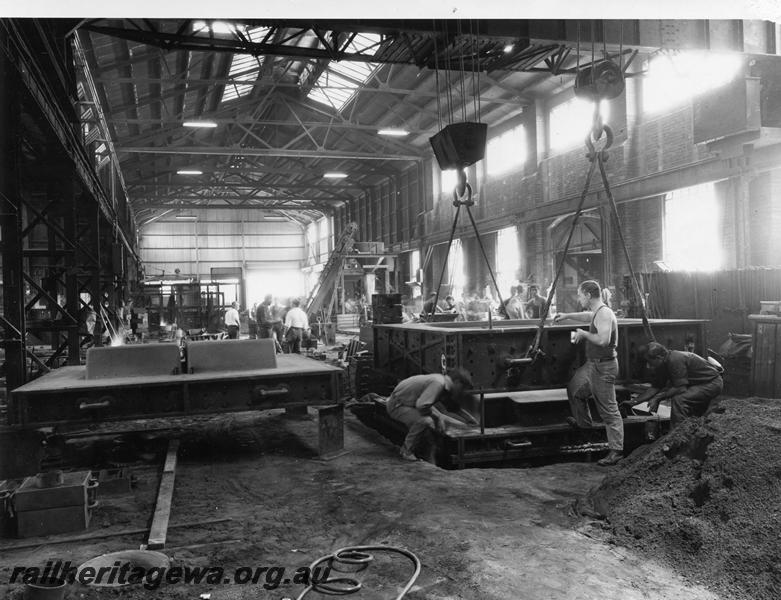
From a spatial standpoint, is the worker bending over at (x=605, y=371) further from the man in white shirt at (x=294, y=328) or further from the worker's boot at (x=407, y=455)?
the man in white shirt at (x=294, y=328)

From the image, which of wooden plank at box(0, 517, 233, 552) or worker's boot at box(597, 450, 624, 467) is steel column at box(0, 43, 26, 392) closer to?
wooden plank at box(0, 517, 233, 552)

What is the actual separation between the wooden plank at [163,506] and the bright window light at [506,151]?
56.4ft

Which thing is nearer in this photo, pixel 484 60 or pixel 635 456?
pixel 635 456

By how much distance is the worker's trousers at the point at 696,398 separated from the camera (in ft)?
21.3

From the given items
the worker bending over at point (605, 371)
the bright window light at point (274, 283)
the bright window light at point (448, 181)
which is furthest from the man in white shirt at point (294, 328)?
the bright window light at point (274, 283)

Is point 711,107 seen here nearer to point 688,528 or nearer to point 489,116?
point 688,528

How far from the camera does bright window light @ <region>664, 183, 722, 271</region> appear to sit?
13.0 metres

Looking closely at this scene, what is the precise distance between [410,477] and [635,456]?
6.62ft

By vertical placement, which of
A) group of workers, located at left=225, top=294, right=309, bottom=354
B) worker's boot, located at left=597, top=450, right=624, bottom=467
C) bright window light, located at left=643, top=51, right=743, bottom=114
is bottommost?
worker's boot, located at left=597, top=450, right=624, bottom=467

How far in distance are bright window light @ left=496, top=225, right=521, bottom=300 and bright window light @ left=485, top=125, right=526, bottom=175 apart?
92.3 inches

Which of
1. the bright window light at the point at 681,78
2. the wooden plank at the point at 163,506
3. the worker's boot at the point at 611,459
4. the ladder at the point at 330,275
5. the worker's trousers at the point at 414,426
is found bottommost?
the worker's boot at the point at 611,459

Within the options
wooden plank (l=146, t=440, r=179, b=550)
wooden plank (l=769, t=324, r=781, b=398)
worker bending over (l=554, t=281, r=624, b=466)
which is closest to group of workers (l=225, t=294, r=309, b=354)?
wooden plank (l=146, t=440, r=179, b=550)
